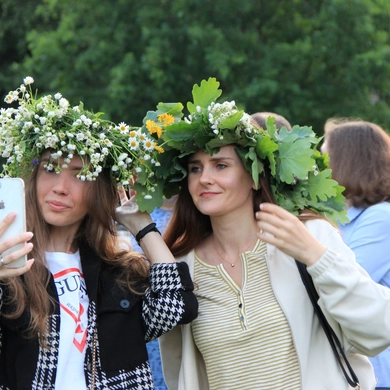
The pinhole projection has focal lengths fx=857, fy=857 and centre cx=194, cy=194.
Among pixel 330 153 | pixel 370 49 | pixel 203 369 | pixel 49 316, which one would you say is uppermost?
pixel 370 49

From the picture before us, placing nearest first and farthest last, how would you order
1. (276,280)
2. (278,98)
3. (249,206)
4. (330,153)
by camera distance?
(276,280) < (249,206) < (330,153) < (278,98)

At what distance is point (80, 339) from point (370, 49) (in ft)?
35.6

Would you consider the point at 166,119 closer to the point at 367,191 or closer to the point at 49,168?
the point at 49,168

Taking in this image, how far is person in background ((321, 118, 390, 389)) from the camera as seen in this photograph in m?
4.82

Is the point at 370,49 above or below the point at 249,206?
above

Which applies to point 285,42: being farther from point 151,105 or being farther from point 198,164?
point 198,164

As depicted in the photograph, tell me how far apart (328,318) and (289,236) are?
0.46 meters

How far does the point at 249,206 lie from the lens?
4164mm

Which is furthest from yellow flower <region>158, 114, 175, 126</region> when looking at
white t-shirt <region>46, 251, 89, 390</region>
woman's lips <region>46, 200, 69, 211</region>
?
white t-shirt <region>46, 251, 89, 390</region>

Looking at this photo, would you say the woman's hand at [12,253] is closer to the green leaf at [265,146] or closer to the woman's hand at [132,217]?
the woman's hand at [132,217]

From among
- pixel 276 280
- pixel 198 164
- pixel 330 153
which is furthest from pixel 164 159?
pixel 330 153

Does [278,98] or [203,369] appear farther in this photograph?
[278,98]

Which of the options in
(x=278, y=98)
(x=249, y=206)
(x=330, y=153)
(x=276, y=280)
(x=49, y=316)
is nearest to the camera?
(x=49, y=316)

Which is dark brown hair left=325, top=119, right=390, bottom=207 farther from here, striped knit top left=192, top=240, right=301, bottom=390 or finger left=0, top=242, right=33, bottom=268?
finger left=0, top=242, right=33, bottom=268
